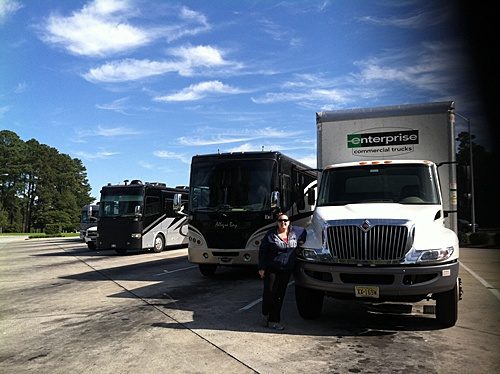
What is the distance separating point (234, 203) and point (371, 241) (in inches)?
229

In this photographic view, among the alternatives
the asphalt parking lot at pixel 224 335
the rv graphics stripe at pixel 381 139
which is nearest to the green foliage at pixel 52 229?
the asphalt parking lot at pixel 224 335

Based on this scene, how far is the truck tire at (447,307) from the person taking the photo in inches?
251

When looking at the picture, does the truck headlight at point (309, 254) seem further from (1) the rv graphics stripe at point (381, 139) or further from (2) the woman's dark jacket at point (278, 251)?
(1) the rv graphics stripe at point (381, 139)

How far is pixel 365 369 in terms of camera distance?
486 centimetres

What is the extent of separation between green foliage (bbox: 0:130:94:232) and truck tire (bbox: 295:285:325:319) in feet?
291

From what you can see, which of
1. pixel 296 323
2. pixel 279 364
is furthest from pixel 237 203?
pixel 279 364

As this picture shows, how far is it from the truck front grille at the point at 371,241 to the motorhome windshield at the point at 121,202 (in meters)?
16.1

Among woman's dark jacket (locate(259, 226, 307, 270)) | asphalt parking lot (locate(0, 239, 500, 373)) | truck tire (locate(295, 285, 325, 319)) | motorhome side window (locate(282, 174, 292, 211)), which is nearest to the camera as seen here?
asphalt parking lot (locate(0, 239, 500, 373))

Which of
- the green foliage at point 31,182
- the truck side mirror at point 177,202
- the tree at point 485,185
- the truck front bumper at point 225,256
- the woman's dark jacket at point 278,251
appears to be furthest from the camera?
the green foliage at point 31,182

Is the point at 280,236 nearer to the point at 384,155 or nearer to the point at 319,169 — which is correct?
the point at 319,169

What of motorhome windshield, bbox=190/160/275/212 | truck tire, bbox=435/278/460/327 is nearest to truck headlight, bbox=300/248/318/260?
truck tire, bbox=435/278/460/327

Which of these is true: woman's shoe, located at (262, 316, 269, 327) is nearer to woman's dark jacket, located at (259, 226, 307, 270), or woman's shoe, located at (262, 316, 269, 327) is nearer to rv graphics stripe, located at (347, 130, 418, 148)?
woman's dark jacket, located at (259, 226, 307, 270)

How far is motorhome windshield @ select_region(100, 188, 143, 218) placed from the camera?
21219 millimetres

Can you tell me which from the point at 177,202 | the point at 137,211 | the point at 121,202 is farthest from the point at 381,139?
the point at 121,202
